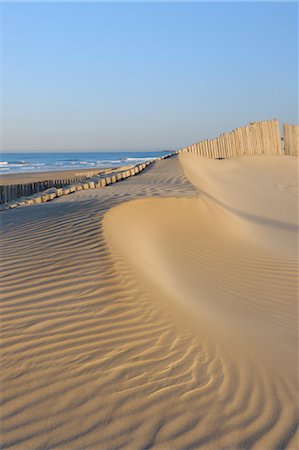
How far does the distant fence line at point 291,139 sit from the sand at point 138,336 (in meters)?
15.6

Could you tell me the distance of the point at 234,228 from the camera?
387 inches

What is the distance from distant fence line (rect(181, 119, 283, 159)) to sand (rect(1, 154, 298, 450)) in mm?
13408

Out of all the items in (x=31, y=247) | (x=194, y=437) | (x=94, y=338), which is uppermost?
(x=31, y=247)

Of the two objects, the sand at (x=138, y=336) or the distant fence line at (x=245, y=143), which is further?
the distant fence line at (x=245, y=143)

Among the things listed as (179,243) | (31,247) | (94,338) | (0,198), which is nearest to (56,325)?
(94,338)

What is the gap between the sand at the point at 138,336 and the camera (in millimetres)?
3006

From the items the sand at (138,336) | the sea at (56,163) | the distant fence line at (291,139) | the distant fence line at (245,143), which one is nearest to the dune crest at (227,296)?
the sand at (138,336)

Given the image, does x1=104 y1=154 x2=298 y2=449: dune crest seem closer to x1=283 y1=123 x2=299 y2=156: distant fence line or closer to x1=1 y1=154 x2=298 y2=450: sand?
x1=1 y1=154 x2=298 y2=450: sand

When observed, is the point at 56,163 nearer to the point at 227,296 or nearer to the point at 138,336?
the point at 227,296

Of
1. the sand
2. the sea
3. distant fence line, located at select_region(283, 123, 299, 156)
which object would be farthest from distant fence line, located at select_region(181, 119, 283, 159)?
the sea

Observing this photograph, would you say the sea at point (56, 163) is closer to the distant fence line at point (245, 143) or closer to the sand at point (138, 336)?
the distant fence line at point (245, 143)

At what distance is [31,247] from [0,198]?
11402mm

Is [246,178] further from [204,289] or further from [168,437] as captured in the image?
[168,437]

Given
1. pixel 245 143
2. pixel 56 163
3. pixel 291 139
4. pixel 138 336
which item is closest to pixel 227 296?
pixel 138 336
